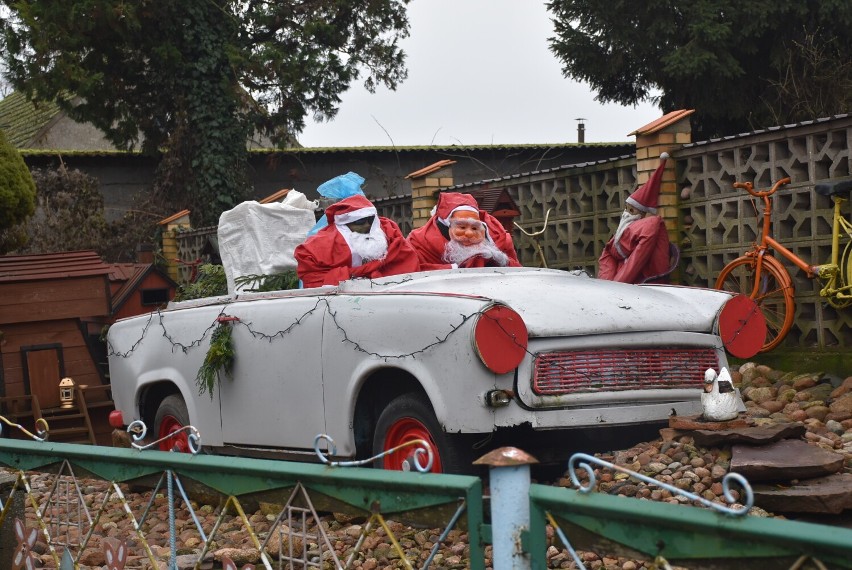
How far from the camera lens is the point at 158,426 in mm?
6902

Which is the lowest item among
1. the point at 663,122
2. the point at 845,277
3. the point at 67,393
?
the point at 67,393

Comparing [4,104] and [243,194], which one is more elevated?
[4,104]

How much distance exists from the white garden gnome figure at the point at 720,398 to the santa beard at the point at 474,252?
1.93m

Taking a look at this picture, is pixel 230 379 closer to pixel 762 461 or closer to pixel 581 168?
pixel 762 461

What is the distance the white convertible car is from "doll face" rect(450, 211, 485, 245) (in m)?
0.67

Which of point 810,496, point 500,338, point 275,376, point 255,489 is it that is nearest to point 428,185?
point 275,376

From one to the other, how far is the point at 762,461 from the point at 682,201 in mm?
4611

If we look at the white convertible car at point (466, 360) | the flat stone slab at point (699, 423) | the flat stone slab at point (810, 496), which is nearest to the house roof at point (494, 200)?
the white convertible car at point (466, 360)

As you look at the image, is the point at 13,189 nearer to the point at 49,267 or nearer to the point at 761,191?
the point at 49,267

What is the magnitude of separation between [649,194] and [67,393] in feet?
20.2

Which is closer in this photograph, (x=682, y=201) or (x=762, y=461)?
(x=762, y=461)

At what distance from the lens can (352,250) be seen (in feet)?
20.8

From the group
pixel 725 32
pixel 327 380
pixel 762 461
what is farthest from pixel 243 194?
pixel 762 461

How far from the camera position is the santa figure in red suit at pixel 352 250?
6.20m
